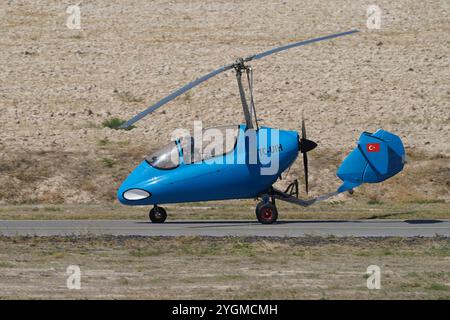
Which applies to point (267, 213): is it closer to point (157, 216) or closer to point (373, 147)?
point (157, 216)

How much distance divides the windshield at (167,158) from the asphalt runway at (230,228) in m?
1.55

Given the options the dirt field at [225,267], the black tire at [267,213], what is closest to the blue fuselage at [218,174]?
the black tire at [267,213]

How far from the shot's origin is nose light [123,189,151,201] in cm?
2317

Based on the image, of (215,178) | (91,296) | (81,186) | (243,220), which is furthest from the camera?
(81,186)

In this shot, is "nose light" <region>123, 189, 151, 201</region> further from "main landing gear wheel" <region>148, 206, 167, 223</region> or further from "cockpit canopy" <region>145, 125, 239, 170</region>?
"main landing gear wheel" <region>148, 206, 167, 223</region>

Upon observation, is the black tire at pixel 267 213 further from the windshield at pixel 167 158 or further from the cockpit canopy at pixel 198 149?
the windshield at pixel 167 158

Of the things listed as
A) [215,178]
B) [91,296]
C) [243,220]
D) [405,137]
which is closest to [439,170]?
[405,137]

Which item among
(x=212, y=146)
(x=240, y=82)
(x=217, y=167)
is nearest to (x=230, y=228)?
(x=217, y=167)

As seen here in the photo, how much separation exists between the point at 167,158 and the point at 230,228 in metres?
2.42

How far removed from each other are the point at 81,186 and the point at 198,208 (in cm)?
573

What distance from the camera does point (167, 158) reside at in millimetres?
23281

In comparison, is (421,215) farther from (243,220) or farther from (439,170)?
(439,170)

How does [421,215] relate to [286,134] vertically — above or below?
below

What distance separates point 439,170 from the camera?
34.7m
